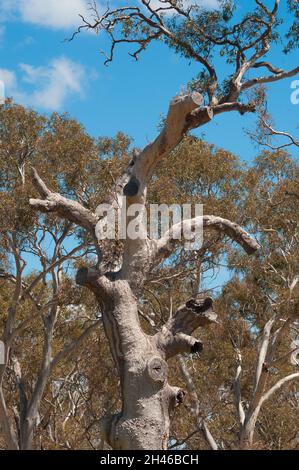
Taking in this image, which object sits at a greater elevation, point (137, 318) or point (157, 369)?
point (137, 318)

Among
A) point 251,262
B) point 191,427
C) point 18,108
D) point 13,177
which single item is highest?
point 18,108

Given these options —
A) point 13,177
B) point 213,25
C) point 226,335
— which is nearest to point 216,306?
point 226,335

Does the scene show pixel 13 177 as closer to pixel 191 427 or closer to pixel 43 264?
pixel 43 264

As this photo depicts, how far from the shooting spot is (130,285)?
27.4ft

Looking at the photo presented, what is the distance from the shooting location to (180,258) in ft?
59.0

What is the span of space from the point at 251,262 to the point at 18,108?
7564 mm

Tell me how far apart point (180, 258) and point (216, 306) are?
12.8 ft

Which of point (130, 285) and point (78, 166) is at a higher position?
point (78, 166)

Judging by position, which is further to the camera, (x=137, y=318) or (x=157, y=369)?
(x=137, y=318)

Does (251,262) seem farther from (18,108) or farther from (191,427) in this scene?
(18,108)
